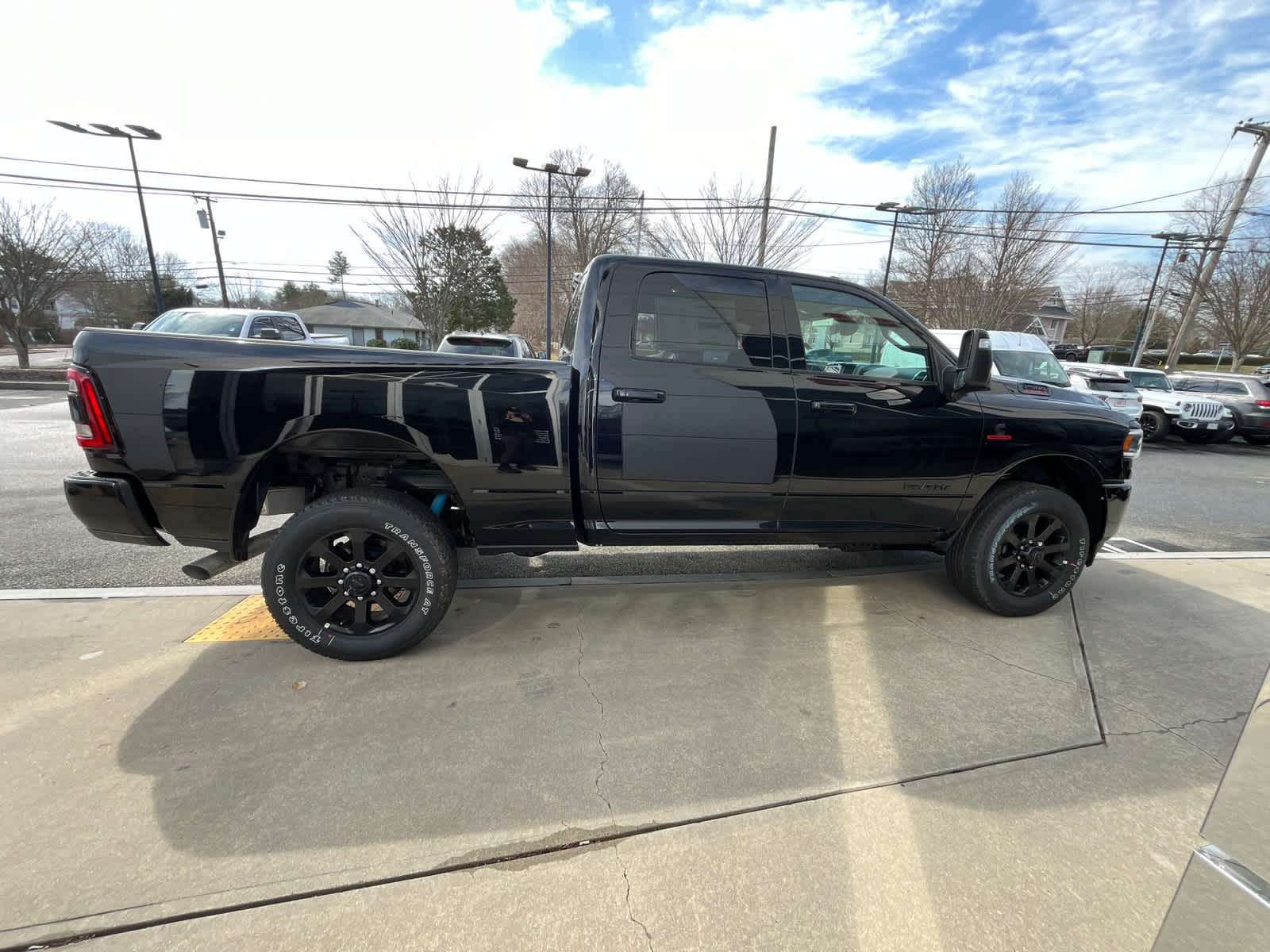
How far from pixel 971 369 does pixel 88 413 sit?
14.0ft

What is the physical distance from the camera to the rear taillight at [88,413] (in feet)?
8.08

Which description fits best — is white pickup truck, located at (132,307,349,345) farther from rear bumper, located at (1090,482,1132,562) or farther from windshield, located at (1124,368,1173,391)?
windshield, located at (1124,368,1173,391)

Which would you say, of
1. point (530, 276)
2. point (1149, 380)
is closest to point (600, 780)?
point (1149, 380)

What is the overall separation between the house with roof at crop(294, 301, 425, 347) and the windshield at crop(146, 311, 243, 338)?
43875 millimetres

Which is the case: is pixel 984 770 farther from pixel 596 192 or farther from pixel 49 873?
pixel 596 192

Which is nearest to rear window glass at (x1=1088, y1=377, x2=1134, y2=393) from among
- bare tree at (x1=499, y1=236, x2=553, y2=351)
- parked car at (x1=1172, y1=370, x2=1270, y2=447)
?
parked car at (x1=1172, y1=370, x2=1270, y2=447)

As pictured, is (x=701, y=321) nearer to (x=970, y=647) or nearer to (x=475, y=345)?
(x=970, y=647)

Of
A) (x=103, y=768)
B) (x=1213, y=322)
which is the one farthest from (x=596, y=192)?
(x=1213, y=322)

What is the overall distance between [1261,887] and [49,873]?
291 centimetres

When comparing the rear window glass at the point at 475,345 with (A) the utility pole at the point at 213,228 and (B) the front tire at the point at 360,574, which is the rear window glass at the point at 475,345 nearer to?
(B) the front tire at the point at 360,574

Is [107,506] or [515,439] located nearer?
[107,506]

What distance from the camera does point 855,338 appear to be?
126 inches

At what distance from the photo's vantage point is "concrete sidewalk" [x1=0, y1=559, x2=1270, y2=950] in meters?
1.63

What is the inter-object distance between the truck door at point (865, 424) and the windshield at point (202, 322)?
9.97 meters
